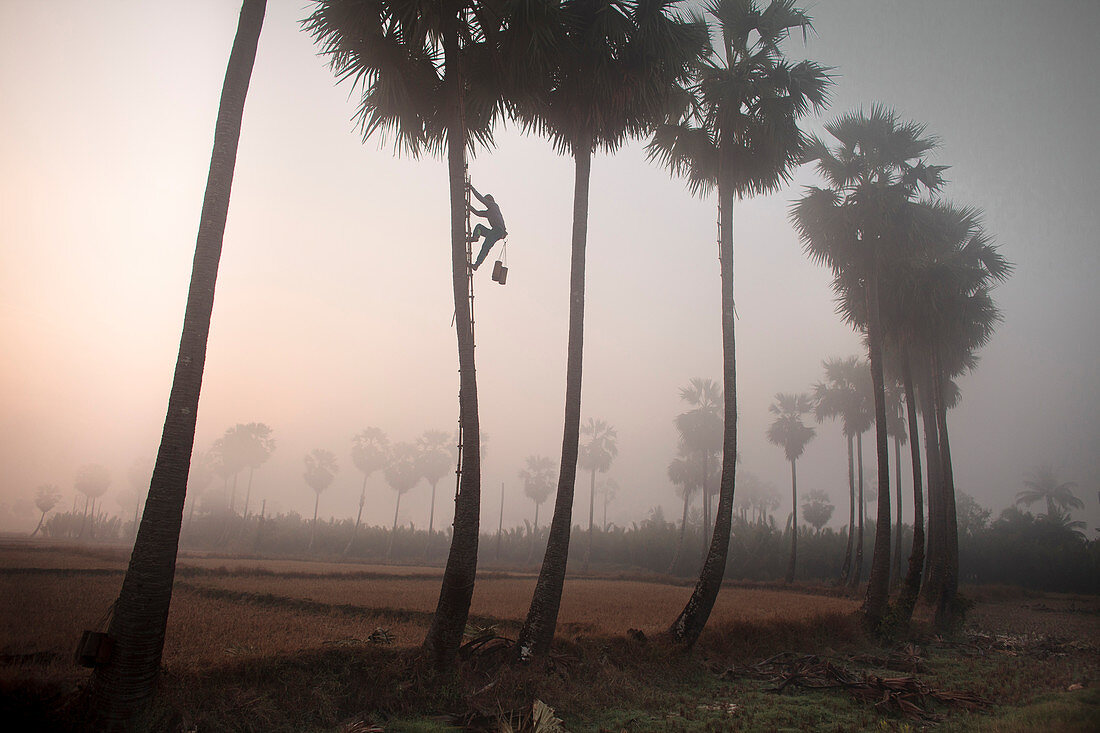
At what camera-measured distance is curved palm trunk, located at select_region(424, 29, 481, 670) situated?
851 centimetres

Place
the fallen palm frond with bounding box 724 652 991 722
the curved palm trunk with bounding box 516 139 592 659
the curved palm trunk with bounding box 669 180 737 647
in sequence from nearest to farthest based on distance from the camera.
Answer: the fallen palm frond with bounding box 724 652 991 722 < the curved palm trunk with bounding box 516 139 592 659 < the curved palm trunk with bounding box 669 180 737 647

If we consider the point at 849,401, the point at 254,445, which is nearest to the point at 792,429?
the point at 849,401

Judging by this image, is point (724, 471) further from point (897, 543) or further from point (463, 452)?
point (897, 543)

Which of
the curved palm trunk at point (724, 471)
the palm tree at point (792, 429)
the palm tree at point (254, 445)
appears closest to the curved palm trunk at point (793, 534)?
the palm tree at point (792, 429)

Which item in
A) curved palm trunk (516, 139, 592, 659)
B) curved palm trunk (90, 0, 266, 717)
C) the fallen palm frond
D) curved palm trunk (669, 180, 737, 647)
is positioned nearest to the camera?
curved palm trunk (90, 0, 266, 717)

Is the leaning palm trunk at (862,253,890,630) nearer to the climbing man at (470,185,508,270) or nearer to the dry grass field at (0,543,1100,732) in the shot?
the dry grass field at (0,543,1100,732)

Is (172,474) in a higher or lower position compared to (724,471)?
lower

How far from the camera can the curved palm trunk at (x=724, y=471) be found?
11.8 m

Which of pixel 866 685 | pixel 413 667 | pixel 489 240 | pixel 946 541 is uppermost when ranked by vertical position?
pixel 489 240

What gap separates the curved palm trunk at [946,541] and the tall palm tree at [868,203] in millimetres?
2726

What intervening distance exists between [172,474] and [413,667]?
13.9ft

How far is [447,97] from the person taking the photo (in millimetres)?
9805

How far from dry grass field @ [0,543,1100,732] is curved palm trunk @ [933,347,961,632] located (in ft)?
5.02

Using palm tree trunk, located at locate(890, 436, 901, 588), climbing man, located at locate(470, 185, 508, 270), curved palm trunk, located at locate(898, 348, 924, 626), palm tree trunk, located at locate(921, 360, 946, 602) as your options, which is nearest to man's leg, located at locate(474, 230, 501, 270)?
climbing man, located at locate(470, 185, 508, 270)
